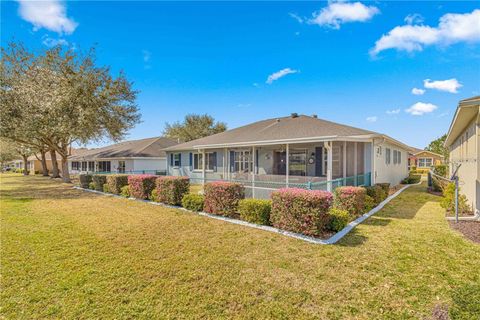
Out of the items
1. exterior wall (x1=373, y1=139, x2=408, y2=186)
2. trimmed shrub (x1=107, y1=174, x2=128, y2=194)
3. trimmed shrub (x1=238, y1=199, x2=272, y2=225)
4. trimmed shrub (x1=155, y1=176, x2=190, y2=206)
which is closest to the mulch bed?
trimmed shrub (x1=238, y1=199, x2=272, y2=225)

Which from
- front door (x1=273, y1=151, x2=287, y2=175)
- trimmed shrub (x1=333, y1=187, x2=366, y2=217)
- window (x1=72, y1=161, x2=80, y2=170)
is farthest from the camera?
window (x1=72, y1=161, x2=80, y2=170)

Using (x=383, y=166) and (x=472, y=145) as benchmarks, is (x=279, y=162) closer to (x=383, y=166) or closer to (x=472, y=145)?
(x=383, y=166)

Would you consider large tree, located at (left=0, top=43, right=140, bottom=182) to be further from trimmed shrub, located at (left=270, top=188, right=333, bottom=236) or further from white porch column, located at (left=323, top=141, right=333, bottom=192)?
trimmed shrub, located at (left=270, top=188, right=333, bottom=236)

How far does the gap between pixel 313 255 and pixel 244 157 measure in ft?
37.5

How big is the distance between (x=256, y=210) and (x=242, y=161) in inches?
356

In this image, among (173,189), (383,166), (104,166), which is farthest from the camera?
(104,166)

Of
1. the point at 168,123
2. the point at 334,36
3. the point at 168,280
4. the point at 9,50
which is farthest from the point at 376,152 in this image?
the point at 168,123

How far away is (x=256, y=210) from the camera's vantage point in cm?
732

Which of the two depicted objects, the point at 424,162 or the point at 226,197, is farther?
the point at 424,162

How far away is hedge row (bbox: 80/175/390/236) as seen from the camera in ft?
19.8

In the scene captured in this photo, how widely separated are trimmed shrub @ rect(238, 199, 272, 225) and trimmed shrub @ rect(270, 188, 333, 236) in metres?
0.55

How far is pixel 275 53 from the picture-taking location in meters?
16.8

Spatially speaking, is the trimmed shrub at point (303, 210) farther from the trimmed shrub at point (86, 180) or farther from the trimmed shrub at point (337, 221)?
the trimmed shrub at point (86, 180)

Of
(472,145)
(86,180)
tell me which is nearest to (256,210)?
(472,145)
